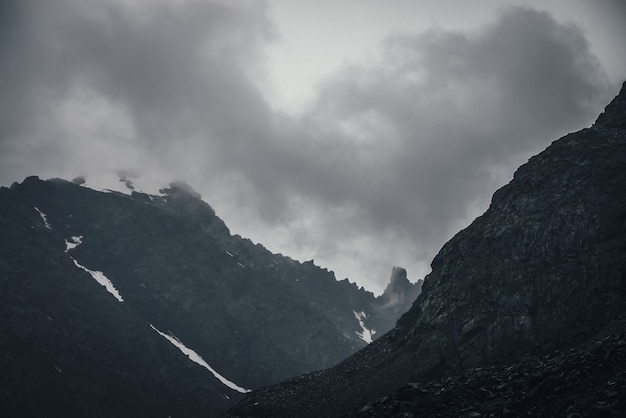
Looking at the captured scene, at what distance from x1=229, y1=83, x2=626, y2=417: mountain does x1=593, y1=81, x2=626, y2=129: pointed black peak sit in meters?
0.38

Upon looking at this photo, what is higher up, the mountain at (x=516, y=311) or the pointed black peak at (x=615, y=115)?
the pointed black peak at (x=615, y=115)

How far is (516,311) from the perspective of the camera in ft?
364

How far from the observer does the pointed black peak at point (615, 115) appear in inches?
5443

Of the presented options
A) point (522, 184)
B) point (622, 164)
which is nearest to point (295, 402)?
point (522, 184)

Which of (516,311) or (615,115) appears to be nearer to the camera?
(516,311)

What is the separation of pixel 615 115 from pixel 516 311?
2807 inches

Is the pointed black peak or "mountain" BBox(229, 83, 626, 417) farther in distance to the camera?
the pointed black peak

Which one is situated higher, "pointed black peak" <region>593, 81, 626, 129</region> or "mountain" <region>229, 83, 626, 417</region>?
"pointed black peak" <region>593, 81, 626, 129</region>

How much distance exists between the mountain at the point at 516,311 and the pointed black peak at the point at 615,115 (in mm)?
376

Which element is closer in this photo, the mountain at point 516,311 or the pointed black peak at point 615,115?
the mountain at point 516,311

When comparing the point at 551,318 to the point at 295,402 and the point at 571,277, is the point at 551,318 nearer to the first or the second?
the point at 571,277

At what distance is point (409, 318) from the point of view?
15450cm

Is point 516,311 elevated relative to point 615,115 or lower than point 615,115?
lower

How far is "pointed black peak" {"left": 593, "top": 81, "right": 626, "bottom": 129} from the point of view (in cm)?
13825
